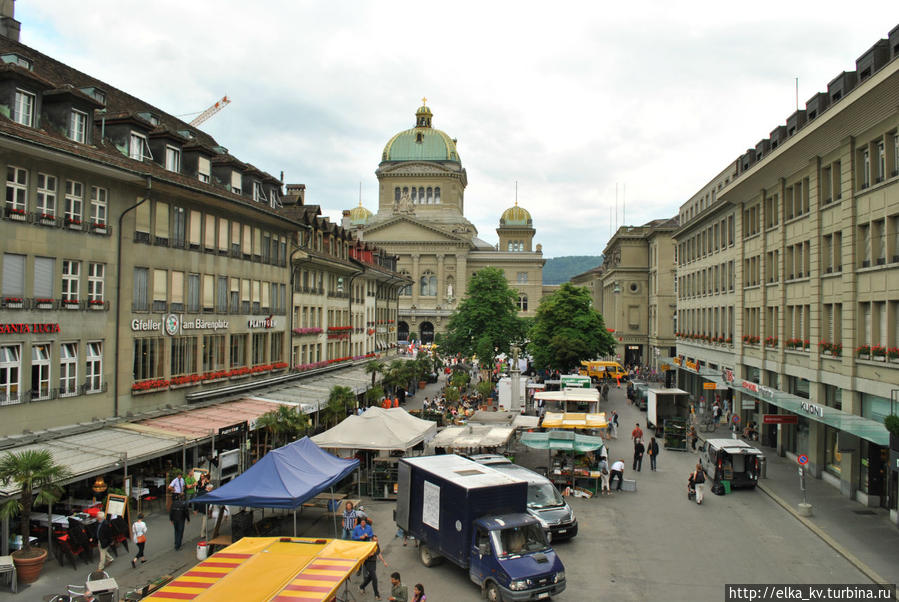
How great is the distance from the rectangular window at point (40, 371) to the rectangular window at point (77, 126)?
6219mm

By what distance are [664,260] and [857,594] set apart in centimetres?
6386

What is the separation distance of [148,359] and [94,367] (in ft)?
8.55

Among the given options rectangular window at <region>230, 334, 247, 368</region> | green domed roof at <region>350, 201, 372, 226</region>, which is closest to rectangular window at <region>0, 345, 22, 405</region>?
rectangular window at <region>230, 334, 247, 368</region>

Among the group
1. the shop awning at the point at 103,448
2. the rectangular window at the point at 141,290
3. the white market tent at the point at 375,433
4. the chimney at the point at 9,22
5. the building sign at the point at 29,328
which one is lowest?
the white market tent at the point at 375,433

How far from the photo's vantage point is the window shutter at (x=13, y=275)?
18344mm

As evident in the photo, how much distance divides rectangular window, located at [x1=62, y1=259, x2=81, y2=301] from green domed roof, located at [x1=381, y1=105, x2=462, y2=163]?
11660 cm

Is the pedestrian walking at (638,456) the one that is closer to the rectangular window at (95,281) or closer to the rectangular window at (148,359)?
the rectangular window at (148,359)

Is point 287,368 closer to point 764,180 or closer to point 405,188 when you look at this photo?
point 764,180

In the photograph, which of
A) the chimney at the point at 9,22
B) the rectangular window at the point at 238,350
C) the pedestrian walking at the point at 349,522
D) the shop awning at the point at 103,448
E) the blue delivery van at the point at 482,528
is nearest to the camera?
the blue delivery van at the point at 482,528

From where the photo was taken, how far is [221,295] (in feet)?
94.4

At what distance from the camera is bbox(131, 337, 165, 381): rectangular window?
23438 millimetres

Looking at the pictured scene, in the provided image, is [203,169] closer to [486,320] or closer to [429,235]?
[486,320]

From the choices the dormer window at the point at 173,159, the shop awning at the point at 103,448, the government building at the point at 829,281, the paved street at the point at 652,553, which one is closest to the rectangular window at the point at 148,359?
the shop awning at the point at 103,448

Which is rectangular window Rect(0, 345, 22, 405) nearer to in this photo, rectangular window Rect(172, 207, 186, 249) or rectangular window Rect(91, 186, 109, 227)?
rectangular window Rect(91, 186, 109, 227)
